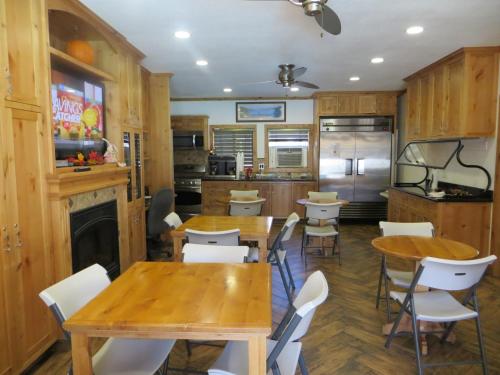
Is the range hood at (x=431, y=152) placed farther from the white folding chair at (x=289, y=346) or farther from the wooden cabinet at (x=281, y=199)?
the white folding chair at (x=289, y=346)

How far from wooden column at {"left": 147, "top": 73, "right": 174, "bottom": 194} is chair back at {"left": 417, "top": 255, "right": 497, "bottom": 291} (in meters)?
3.68

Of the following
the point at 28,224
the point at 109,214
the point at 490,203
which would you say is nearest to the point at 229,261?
the point at 28,224

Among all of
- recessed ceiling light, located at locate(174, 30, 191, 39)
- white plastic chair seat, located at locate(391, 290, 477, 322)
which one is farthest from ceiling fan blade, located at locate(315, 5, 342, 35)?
white plastic chair seat, located at locate(391, 290, 477, 322)

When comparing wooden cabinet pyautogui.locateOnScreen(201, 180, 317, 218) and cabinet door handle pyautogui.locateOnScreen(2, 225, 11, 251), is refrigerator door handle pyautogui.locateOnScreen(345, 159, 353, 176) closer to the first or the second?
wooden cabinet pyautogui.locateOnScreen(201, 180, 317, 218)

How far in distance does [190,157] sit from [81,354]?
648cm

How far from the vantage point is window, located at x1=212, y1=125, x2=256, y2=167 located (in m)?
7.69

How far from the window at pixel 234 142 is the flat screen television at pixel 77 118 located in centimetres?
412

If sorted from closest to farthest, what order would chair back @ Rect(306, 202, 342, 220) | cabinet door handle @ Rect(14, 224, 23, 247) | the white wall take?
1. cabinet door handle @ Rect(14, 224, 23, 247)
2. chair back @ Rect(306, 202, 342, 220)
3. the white wall

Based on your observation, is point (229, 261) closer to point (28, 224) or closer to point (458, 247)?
point (28, 224)

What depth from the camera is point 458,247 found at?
8.60 feet

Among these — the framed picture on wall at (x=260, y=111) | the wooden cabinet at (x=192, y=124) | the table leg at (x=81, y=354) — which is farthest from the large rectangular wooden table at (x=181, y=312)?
the framed picture on wall at (x=260, y=111)

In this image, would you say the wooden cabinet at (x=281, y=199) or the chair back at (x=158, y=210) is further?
the wooden cabinet at (x=281, y=199)

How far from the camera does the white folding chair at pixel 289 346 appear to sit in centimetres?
146

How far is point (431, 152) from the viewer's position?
568cm
